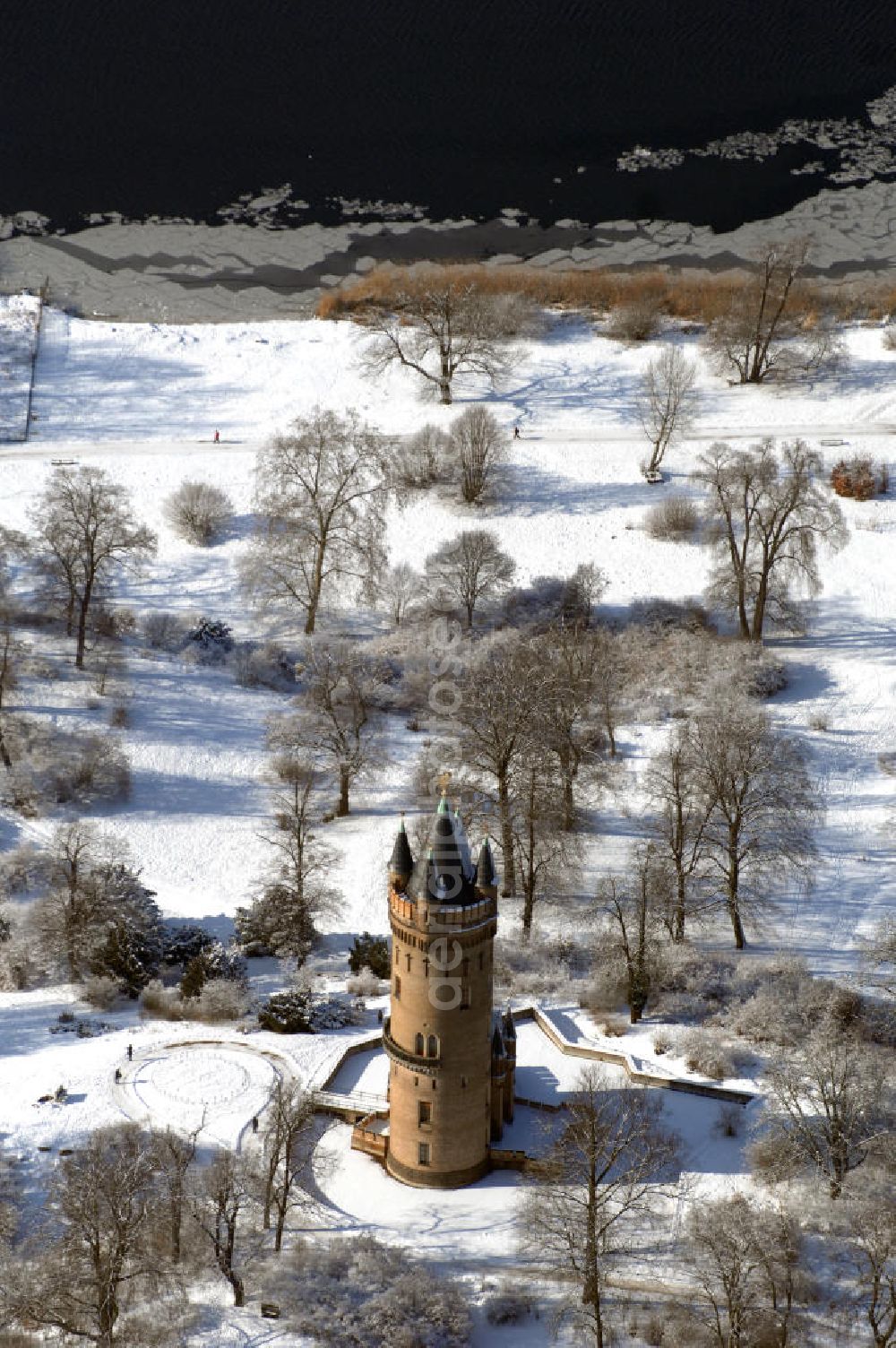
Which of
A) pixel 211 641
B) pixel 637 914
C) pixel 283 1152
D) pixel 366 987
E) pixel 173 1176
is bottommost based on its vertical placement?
pixel 173 1176

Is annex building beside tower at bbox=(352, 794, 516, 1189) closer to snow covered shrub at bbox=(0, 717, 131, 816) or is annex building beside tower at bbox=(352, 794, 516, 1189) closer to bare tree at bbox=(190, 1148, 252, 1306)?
bare tree at bbox=(190, 1148, 252, 1306)

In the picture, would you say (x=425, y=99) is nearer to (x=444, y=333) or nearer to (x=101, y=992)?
(x=444, y=333)

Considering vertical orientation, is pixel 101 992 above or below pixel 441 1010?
below

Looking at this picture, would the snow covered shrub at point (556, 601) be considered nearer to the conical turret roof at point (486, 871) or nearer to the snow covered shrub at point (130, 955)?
the snow covered shrub at point (130, 955)

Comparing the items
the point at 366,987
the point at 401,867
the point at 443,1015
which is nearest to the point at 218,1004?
the point at 366,987

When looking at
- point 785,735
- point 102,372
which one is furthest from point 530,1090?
point 102,372

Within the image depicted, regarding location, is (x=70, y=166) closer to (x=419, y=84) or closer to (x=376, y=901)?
(x=419, y=84)
